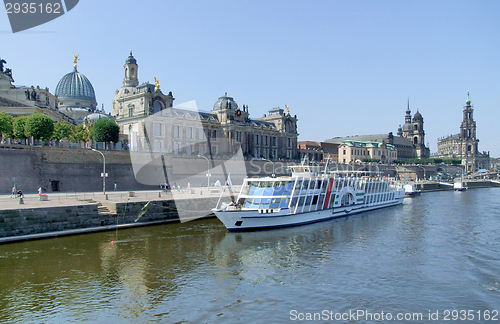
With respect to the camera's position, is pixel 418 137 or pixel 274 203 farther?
pixel 418 137

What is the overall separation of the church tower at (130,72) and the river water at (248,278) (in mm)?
79387

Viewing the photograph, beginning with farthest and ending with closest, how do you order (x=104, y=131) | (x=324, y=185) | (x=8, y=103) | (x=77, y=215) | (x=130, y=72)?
(x=130, y=72)
(x=8, y=103)
(x=104, y=131)
(x=324, y=185)
(x=77, y=215)

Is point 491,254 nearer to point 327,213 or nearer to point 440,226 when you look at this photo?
point 440,226

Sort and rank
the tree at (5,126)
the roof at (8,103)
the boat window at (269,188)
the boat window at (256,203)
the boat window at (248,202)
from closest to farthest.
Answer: the boat window at (256,203) → the boat window at (248,202) → the boat window at (269,188) → the tree at (5,126) → the roof at (8,103)

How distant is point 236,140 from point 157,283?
275 ft

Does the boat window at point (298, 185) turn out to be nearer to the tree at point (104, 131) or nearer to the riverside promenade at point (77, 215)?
the riverside promenade at point (77, 215)

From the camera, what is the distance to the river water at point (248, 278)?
17.4 meters

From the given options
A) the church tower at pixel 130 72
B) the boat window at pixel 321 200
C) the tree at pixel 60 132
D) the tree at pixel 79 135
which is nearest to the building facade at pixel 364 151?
the church tower at pixel 130 72

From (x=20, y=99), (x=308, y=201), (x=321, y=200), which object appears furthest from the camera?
(x=20, y=99)

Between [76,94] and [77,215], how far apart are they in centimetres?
9490

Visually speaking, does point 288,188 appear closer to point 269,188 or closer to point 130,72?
point 269,188

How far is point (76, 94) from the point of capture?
379ft

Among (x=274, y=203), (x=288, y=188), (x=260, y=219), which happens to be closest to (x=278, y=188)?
(x=288, y=188)

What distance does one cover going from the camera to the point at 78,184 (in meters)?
53.0
